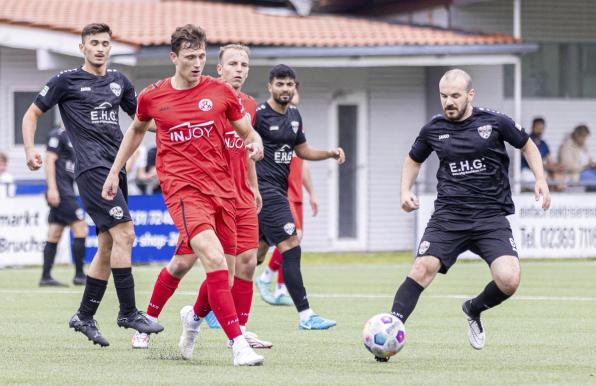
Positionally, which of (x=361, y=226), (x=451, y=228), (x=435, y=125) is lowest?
(x=361, y=226)

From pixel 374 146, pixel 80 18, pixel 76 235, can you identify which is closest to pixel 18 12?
pixel 80 18

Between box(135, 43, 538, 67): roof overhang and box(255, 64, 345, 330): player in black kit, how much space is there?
1160 centimetres

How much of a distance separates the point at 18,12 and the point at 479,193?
16724mm

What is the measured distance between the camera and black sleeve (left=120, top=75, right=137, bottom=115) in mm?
10445

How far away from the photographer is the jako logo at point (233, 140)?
9924 millimetres

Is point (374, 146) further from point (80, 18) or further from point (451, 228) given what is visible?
point (451, 228)

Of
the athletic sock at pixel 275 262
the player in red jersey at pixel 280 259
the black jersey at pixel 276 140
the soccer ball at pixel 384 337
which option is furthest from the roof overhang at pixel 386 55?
the soccer ball at pixel 384 337

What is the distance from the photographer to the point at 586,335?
10938 millimetres

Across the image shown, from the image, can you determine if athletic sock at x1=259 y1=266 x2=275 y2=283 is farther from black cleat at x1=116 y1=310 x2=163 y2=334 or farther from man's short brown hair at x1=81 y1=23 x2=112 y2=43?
man's short brown hair at x1=81 y1=23 x2=112 y2=43

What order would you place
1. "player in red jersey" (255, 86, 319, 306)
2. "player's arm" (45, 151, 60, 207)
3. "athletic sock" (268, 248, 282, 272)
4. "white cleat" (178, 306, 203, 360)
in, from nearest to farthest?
"white cleat" (178, 306, 203, 360), "player in red jersey" (255, 86, 319, 306), "athletic sock" (268, 248, 282, 272), "player's arm" (45, 151, 60, 207)

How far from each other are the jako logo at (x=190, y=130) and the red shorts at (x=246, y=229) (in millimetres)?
952

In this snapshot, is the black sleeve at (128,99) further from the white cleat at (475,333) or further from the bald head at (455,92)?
the white cleat at (475,333)

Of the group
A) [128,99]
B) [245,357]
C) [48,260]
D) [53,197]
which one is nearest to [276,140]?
[128,99]

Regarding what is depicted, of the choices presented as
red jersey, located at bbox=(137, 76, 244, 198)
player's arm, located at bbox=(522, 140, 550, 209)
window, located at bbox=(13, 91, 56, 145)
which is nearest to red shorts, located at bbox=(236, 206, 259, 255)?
red jersey, located at bbox=(137, 76, 244, 198)
